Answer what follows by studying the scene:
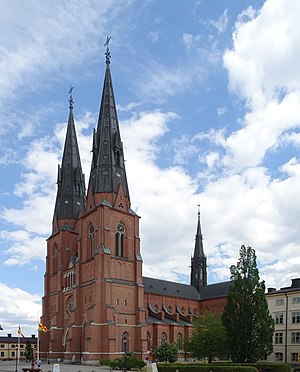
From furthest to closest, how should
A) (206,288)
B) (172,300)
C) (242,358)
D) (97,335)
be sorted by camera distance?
(206,288) < (172,300) < (97,335) < (242,358)

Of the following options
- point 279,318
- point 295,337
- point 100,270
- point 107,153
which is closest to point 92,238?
point 100,270

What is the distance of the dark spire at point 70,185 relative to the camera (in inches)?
3708

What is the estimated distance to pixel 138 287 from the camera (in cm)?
7962

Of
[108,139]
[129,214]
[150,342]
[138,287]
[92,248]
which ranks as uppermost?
[108,139]

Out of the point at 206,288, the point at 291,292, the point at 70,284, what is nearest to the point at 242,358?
the point at 291,292

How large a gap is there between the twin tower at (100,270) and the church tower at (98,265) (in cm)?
14

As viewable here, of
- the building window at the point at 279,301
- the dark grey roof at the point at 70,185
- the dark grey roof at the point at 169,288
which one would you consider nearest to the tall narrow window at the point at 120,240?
the dark grey roof at the point at 70,185

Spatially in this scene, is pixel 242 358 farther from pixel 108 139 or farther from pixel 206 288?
pixel 206 288

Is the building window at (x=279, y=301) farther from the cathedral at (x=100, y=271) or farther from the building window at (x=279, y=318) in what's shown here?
the cathedral at (x=100, y=271)

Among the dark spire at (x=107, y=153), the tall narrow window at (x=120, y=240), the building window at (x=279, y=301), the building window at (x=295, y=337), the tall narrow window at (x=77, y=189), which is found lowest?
the building window at (x=295, y=337)

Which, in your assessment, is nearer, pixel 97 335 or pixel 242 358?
pixel 242 358

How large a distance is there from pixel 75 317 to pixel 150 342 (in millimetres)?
17420

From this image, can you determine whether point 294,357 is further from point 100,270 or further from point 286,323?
point 100,270

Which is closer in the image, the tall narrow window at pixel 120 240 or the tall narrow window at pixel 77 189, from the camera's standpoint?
the tall narrow window at pixel 120 240
